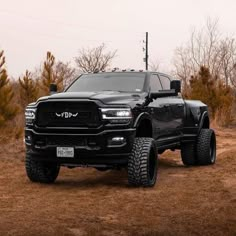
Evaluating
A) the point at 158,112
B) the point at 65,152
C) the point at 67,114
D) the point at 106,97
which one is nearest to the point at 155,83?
the point at 158,112

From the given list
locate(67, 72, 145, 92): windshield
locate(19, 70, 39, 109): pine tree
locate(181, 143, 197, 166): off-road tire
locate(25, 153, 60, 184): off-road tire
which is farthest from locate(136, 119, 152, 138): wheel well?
locate(19, 70, 39, 109): pine tree

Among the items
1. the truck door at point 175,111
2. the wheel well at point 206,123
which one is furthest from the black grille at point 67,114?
the wheel well at point 206,123

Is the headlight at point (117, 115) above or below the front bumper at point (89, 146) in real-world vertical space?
above

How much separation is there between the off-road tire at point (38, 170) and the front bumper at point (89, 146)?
575 mm

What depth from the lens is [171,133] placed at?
9273 millimetres

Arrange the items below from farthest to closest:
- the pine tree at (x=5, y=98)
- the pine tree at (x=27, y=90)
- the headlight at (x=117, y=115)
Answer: the pine tree at (x=27, y=90) < the pine tree at (x=5, y=98) < the headlight at (x=117, y=115)

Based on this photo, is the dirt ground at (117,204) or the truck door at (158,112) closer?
the dirt ground at (117,204)

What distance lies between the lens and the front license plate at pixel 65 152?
719 centimetres

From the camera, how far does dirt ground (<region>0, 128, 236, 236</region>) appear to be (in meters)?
5.12

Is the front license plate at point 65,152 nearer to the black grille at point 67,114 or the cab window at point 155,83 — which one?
the black grille at point 67,114

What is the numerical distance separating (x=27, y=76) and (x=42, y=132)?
17265mm

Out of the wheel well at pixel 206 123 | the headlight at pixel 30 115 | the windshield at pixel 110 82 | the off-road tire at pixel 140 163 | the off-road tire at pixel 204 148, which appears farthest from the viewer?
the wheel well at pixel 206 123

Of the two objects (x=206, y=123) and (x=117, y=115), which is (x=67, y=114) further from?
(x=206, y=123)

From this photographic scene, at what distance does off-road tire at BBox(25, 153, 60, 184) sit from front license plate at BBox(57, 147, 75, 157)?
670 millimetres
